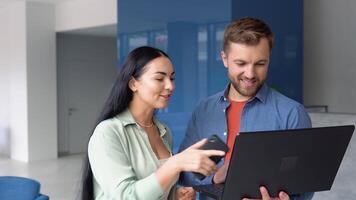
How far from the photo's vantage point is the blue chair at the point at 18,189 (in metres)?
2.65

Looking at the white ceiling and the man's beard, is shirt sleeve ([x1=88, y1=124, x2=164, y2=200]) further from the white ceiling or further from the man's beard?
the white ceiling

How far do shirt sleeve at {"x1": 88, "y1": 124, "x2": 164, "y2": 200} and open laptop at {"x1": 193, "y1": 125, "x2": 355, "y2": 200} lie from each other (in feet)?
0.76

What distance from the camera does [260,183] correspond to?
1.39 m

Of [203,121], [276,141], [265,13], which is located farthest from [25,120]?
[276,141]

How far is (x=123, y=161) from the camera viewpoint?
1.46 metres

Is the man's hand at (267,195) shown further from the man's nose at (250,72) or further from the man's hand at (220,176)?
the man's nose at (250,72)

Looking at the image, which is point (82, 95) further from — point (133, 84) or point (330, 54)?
point (133, 84)

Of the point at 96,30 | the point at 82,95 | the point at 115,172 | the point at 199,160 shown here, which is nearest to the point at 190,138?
the point at 115,172

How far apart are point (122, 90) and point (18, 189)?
4.70 feet

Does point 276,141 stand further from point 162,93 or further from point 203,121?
point 203,121

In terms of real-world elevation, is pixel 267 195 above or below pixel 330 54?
below

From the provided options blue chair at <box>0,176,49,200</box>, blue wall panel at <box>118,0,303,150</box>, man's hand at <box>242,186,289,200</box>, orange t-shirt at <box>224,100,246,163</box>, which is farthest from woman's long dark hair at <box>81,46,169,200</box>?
blue wall panel at <box>118,0,303,150</box>

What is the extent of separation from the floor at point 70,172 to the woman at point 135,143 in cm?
36

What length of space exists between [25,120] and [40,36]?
167 cm
